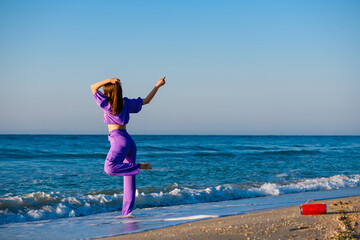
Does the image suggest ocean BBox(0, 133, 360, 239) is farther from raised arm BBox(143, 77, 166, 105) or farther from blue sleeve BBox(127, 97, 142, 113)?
raised arm BBox(143, 77, 166, 105)

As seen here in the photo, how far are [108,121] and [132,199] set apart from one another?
3.90 ft

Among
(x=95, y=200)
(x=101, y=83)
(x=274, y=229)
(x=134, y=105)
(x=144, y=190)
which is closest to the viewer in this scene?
(x=274, y=229)

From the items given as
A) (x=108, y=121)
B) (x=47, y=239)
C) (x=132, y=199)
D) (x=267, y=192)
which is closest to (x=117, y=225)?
(x=132, y=199)

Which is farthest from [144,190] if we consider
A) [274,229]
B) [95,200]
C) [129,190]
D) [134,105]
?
[274,229]

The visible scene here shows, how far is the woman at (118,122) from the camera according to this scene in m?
4.88

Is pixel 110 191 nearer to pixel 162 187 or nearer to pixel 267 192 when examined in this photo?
pixel 162 187

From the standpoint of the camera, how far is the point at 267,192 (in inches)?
376

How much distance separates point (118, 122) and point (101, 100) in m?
0.39

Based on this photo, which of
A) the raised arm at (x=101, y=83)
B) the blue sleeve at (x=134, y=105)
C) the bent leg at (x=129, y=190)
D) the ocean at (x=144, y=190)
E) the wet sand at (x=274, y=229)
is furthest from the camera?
the ocean at (x=144, y=190)

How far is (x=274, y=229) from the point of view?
442cm

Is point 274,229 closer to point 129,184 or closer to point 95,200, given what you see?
point 129,184

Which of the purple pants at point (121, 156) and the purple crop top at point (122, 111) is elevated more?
the purple crop top at point (122, 111)

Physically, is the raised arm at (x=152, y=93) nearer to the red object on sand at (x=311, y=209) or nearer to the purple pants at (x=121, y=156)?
the purple pants at (x=121, y=156)

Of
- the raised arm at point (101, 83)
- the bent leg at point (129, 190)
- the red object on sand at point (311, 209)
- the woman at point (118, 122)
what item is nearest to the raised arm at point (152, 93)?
the woman at point (118, 122)
